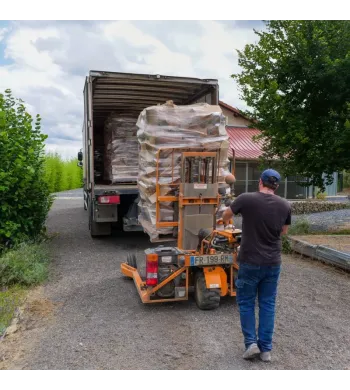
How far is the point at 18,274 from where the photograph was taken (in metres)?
6.56

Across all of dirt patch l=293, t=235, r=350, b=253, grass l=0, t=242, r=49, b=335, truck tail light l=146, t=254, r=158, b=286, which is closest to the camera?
truck tail light l=146, t=254, r=158, b=286

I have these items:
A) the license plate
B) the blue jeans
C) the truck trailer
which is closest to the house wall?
the truck trailer

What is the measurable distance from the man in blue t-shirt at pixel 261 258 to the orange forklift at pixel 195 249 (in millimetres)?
1150

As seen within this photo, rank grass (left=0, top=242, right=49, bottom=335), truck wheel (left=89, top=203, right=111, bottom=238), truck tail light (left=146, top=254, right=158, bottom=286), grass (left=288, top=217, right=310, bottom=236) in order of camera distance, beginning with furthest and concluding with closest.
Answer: grass (left=288, top=217, right=310, bottom=236) < truck wheel (left=89, top=203, right=111, bottom=238) < grass (left=0, top=242, right=49, bottom=335) < truck tail light (left=146, top=254, right=158, bottom=286)

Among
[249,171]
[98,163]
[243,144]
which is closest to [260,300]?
[98,163]

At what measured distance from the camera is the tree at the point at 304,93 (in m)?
9.91

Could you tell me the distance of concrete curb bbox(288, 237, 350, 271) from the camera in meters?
7.38

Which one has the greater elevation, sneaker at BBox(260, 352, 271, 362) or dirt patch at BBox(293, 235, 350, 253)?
dirt patch at BBox(293, 235, 350, 253)

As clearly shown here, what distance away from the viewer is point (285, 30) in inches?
432

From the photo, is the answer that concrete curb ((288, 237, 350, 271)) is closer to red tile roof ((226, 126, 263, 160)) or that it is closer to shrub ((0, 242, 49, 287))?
shrub ((0, 242, 49, 287))

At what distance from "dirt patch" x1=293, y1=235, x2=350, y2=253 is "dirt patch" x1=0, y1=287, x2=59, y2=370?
19.1 ft

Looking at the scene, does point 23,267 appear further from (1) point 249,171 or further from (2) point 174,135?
(1) point 249,171

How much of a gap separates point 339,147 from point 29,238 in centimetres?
713
